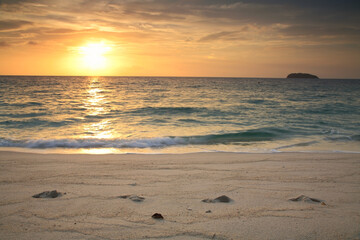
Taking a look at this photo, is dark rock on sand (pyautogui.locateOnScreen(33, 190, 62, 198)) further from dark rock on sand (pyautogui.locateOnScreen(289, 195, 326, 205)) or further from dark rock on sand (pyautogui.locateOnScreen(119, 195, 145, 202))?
dark rock on sand (pyautogui.locateOnScreen(289, 195, 326, 205))

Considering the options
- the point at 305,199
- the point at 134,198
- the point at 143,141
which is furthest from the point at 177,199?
the point at 143,141

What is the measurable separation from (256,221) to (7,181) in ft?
15.1

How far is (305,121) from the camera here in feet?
52.2

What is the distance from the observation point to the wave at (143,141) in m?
9.21

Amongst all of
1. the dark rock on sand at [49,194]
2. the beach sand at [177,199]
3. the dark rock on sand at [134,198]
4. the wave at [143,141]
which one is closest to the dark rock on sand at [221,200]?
the beach sand at [177,199]

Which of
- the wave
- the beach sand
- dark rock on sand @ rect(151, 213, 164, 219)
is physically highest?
dark rock on sand @ rect(151, 213, 164, 219)

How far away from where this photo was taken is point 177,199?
400cm

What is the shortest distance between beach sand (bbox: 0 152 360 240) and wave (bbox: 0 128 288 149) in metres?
2.46

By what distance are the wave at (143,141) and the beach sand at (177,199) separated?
246 cm

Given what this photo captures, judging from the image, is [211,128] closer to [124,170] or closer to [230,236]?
[124,170]

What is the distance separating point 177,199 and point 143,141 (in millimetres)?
5947

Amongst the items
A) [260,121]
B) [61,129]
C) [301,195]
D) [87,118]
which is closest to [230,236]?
[301,195]

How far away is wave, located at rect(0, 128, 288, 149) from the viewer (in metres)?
9.21

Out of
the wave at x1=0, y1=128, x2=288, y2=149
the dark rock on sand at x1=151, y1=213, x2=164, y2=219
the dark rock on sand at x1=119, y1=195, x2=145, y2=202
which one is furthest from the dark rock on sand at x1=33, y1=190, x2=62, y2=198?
the wave at x1=0, y1=128, x2=288, y2=149
